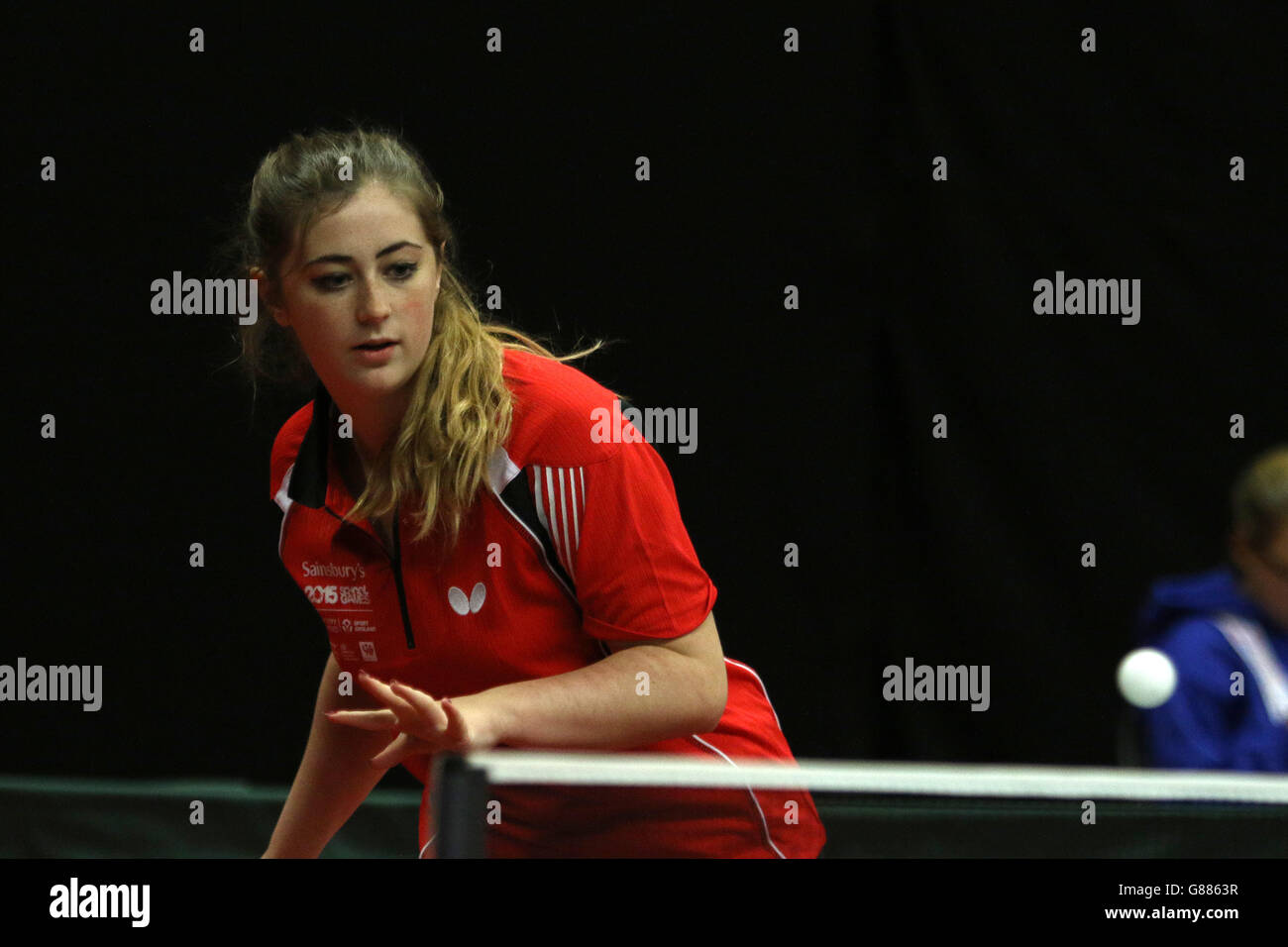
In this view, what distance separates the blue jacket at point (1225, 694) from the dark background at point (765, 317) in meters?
0.84

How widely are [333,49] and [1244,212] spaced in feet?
6.83

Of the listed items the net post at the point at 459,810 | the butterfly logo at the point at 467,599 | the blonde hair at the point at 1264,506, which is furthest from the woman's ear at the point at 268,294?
the blonde hair at the point at 1264,506

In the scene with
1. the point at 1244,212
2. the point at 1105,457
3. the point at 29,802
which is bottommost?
the point at 29,802

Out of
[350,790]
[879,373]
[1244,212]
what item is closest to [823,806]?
[350,790]

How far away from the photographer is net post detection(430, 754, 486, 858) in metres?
1.18

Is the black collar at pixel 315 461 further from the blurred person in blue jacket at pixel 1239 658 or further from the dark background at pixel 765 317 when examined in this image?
the dark background at pixel 765 317

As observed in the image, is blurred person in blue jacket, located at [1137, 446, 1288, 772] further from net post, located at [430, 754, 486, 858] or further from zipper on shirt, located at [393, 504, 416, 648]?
net post, located at [430, 754, 486, 858]

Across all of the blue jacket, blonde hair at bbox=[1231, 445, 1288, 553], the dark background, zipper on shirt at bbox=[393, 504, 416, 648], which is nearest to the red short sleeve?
zipper on shirt at bbox=[393, 504, 416, 648]

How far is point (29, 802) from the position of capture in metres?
3.57
